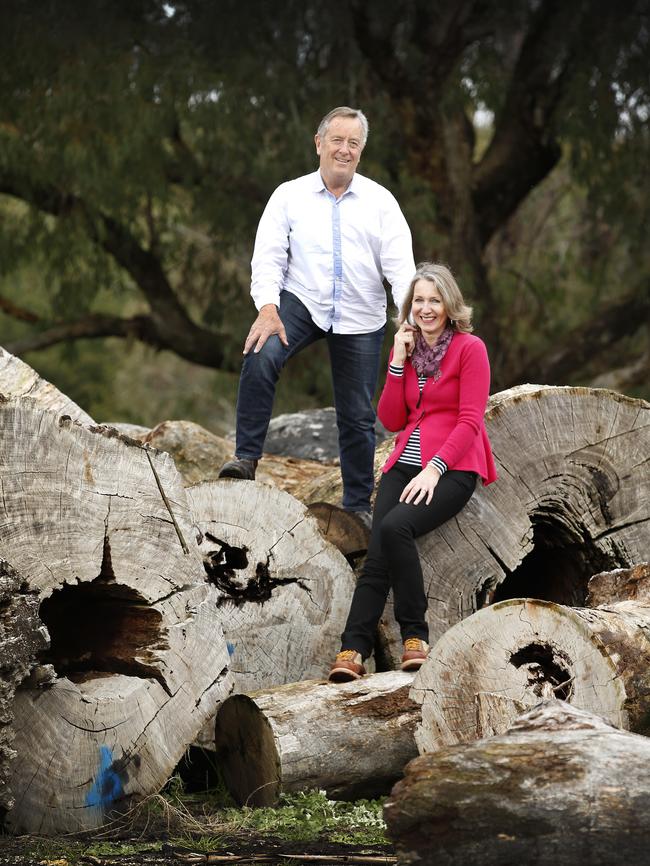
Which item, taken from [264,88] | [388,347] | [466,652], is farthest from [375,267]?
[264,88]

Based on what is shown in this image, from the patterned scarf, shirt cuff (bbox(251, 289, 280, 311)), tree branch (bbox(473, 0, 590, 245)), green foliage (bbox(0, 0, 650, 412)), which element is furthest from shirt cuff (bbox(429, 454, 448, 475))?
tree branch (bbox(473, 0, 590, 245))

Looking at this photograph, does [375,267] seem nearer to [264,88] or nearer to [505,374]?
Result: [264,88]

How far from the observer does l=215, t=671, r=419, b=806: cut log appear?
4078 mm

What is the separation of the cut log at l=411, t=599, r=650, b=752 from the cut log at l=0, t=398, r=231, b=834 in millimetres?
745

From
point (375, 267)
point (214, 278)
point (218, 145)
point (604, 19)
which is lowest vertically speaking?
point (375, 267)

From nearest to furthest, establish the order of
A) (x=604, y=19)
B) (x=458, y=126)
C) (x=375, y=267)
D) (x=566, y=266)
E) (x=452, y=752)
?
(x=452, y=752)
(x=375, y=267)
(x=604, y=19)
(x=458, y=126)
(x=566, y=266)

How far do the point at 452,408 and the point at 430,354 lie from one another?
213 millimetres

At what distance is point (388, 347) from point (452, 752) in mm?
7879

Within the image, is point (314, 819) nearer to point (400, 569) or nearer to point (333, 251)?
point (400, 569)

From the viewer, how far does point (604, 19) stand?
11695mm

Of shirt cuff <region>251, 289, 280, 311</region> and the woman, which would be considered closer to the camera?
the woman

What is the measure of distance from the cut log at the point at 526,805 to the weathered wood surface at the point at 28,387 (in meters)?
2.56

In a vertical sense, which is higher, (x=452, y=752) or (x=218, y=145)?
(x=218, y=145)

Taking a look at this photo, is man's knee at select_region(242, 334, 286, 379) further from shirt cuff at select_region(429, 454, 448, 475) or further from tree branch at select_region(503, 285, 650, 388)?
tree branch at select_region(503, 285, 650, 388)
